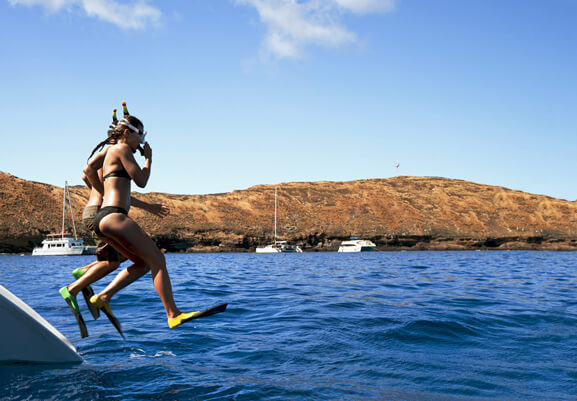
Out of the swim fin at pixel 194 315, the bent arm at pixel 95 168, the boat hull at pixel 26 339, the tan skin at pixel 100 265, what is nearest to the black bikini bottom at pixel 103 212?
the tan skin at pixel 100 265

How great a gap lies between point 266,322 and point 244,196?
3642 inches

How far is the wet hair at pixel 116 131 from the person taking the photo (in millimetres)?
3607

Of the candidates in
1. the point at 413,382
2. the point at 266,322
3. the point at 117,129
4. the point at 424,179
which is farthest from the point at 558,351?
the point at 424,179

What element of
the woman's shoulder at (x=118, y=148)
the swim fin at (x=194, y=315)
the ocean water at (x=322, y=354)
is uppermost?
the woman's shoulder at (x=118, y=148)

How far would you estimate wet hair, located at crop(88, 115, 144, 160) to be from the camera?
11.8ft

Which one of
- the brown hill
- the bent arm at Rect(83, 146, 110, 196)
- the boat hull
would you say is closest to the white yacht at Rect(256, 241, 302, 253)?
the brown hill

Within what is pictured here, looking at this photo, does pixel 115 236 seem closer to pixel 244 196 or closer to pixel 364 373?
pixel 364 373

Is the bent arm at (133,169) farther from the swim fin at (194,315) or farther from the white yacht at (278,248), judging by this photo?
the white yacht at (278,248)

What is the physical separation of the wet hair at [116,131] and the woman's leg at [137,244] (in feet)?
2.29

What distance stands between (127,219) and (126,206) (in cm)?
13

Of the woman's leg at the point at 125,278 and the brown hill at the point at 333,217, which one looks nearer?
the woman's leg at the point at 125,278

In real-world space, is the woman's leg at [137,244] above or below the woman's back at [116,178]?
Result: below

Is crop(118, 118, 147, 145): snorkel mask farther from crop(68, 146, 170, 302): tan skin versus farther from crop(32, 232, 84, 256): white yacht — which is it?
crop(32, 232, 84, 256): white yacht

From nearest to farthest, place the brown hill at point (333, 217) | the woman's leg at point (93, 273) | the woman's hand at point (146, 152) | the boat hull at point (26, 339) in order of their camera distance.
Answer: the woman's hand at point (146, 152), the woman's leg at point (93, 273), the boat hull at point (26, 339), the brown hill at point (333, 217)
